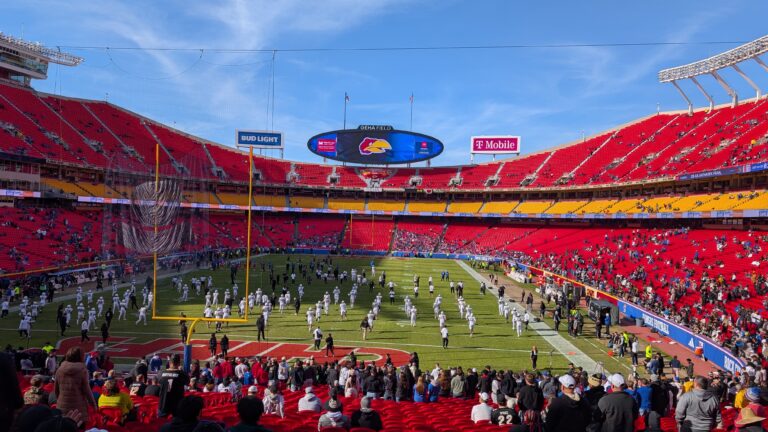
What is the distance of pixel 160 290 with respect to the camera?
1100 inches

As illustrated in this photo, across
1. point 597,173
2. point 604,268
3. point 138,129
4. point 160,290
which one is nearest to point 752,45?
point 597,173

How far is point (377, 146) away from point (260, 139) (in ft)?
55.7

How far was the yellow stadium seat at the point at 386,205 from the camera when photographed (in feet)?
211

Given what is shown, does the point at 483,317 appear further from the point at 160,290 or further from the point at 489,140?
the point at 489,140

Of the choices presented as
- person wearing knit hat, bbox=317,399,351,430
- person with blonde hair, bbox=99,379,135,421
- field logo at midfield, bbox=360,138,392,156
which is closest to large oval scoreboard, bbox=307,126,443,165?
field logo at midfield, bbox=360,138,392,156

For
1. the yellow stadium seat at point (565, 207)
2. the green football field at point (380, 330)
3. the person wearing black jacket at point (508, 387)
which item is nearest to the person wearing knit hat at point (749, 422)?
the person wearing black jacket at point (508, 387)

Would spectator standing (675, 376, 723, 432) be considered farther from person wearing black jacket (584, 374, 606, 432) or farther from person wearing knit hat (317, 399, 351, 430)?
person wearing knit hat (317, 399, 351, 430)

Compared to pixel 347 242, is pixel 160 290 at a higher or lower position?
lower

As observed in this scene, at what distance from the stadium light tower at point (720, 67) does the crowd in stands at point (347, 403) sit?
4088 cm

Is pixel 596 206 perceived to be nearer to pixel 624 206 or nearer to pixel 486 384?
pixel 624 206

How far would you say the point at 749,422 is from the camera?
4379mm

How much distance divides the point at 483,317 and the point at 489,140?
49841 mm

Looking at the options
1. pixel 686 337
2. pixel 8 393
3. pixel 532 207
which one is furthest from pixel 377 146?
pixel 8 393

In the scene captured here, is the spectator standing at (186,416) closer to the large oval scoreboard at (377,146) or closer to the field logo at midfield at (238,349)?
the field logo at midfield at (238,349)
